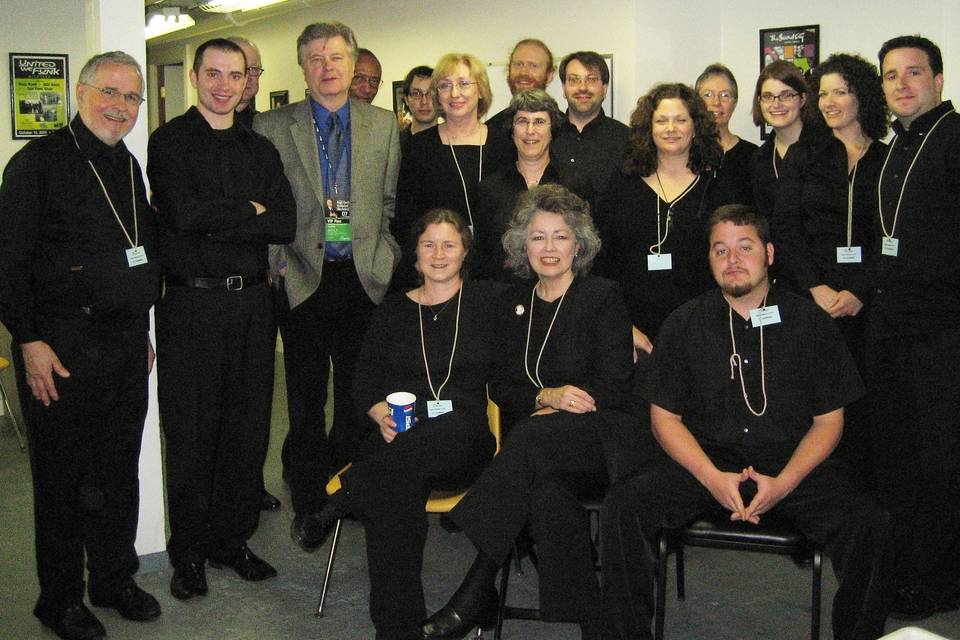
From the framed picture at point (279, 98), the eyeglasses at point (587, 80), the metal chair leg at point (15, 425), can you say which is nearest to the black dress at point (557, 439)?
the eyeglasses at point (587, 80)

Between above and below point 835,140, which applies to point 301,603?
below

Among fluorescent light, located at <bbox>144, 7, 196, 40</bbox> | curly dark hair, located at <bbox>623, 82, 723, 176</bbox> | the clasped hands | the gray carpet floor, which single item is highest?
fluorescent light, located at <bbox>144, 7, 196, 40</bbox>

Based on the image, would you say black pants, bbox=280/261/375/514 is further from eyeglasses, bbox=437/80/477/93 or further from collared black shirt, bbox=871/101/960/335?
collared black shirt, bbox=871/101/960/335

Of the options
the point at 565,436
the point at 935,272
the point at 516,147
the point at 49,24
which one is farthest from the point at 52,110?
the point at 935,272

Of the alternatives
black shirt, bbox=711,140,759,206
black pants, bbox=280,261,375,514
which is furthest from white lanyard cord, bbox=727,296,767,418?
black pants, bbox=280,261,375,514

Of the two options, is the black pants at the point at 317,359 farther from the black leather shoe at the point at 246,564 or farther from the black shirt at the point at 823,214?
the black shirt at the point at 823,214

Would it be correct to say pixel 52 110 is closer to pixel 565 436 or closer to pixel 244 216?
pixel 244 216

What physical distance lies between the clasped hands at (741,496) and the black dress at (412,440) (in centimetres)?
80

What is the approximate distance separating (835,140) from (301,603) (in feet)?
8.33

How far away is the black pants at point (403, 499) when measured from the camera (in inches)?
119

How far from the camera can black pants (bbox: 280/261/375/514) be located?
3.90m

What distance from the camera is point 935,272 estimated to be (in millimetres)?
3223

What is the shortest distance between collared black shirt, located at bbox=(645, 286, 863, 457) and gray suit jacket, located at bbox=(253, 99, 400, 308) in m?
1.27

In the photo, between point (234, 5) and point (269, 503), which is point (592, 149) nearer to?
point (269, 503)
